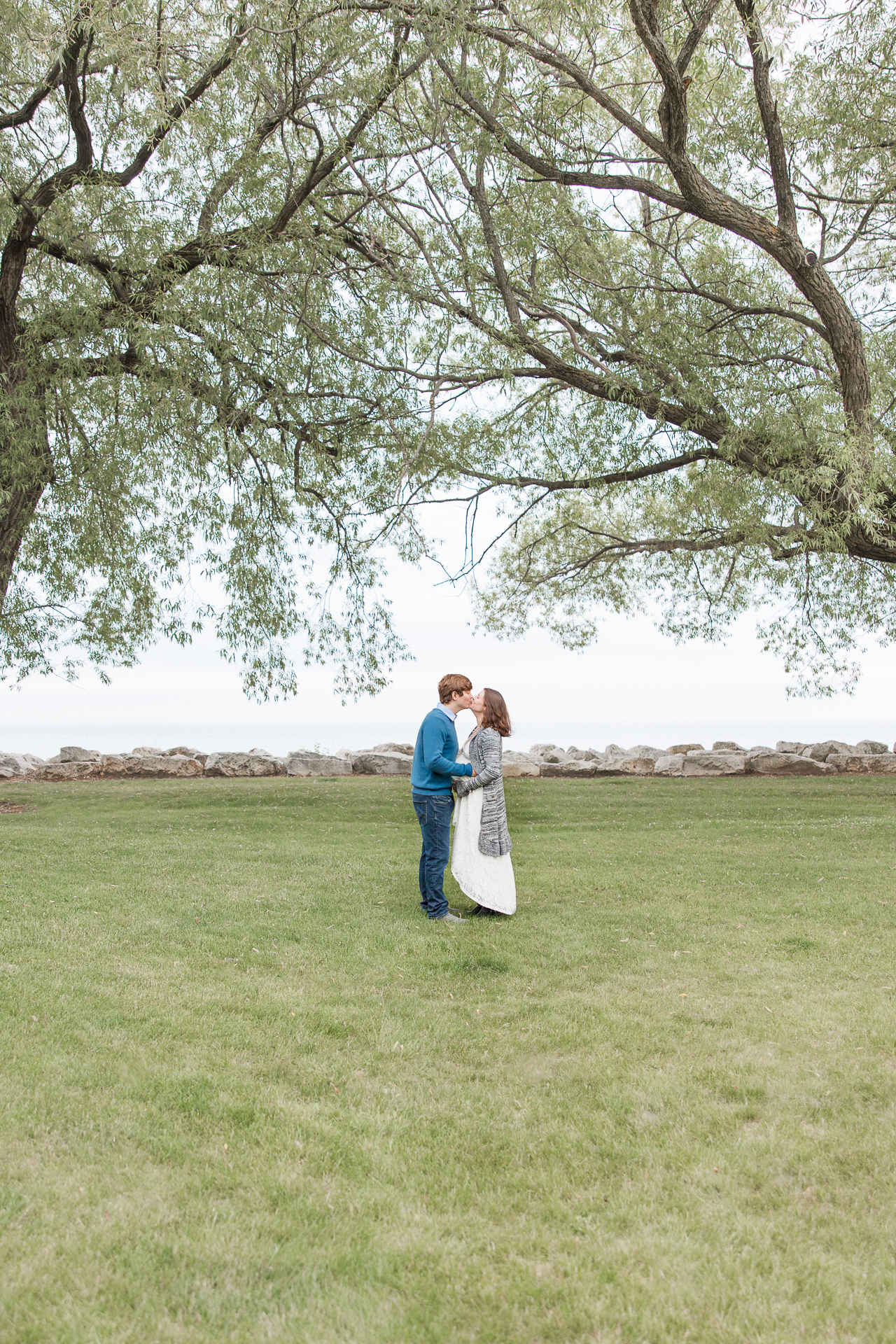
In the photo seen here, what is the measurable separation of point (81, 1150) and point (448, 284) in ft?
40.9

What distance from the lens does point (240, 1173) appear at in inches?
156

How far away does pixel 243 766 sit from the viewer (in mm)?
24562

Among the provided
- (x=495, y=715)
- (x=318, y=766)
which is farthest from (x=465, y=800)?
(x=318, y=766)

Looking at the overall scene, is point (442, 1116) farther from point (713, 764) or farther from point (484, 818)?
point (713, 764)

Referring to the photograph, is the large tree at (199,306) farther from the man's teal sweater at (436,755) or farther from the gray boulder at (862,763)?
the gray boulder at (862,763)

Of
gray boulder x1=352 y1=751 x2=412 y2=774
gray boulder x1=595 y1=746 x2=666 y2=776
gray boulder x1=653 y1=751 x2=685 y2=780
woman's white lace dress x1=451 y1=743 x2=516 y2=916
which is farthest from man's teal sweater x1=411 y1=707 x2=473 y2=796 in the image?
gray boulder x1=653 y1=751 x2=685 y2=780

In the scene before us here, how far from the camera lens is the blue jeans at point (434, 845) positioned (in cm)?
846

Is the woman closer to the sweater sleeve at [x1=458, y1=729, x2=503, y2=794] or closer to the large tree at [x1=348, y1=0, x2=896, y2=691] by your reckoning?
the sweater sleeve at [x1=458, y1=729, x2=503, y2=794]

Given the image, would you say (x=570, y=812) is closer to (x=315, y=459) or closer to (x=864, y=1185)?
(x=315, y=459)

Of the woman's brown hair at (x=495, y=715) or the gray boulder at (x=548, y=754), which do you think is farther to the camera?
the gray boulder at (x=548, y=754)

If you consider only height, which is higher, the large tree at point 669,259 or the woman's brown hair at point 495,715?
the large tree at point 669,259

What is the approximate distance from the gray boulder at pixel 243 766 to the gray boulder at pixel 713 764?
34.9 feet

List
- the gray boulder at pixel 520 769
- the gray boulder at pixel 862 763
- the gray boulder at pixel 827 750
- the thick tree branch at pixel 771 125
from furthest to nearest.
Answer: the gray boulder at pixel 827 750 < the gray boulder at pixel 862 763 < the gray boulder at pixel 520 769 < the thick tree branch at pixel 771 125

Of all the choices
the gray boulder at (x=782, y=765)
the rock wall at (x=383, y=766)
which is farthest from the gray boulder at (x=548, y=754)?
the gray boulder at (x=782, y=765)
